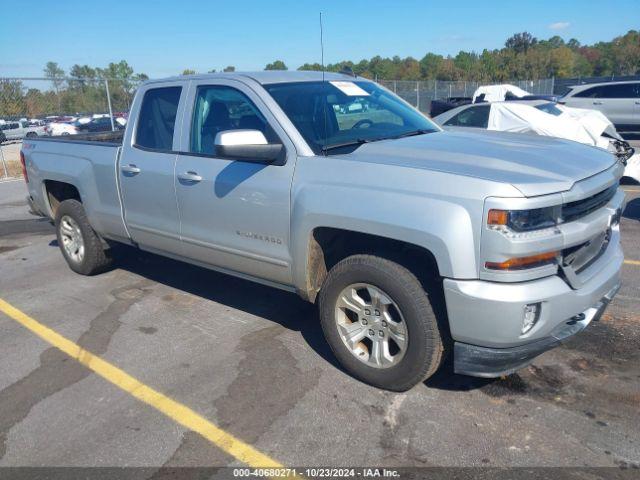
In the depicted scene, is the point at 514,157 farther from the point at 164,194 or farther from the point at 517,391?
the point at 164,194

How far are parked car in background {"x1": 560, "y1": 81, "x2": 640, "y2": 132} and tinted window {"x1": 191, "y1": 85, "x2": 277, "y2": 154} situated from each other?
1416cm

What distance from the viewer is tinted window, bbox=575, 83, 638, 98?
15.8m

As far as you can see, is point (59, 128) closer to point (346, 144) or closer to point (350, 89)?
point (350, 89)

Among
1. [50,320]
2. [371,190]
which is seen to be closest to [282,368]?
[371,190]

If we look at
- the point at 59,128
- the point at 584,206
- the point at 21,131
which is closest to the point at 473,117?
the point at 584,206

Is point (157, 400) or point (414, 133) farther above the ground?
point (414, 133)

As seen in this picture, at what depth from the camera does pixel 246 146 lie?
356 centimetres

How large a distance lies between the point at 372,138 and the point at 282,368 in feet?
5.69

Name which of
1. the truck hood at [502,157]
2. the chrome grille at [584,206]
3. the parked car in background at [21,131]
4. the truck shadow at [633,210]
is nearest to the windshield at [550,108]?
the truck shadow at [633,210]

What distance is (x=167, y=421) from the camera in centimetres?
327

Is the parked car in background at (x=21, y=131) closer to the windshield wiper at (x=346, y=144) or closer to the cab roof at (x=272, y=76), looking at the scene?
the cab roof at (x=272, y=76)

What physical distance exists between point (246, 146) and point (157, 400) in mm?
1719

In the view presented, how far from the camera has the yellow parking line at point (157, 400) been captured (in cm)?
293

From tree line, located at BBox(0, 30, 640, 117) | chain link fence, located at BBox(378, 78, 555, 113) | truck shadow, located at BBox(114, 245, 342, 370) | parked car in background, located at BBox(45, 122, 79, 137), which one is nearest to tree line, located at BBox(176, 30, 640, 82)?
tree line, located at BBox(0, 30, 640, 117)
